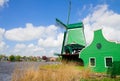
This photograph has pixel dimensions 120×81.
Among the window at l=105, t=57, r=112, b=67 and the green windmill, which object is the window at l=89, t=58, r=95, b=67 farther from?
the green windmill

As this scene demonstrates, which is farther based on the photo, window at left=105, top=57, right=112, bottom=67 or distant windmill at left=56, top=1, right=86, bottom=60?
distant windmill at left=56, top=1, right=86, bottom=60

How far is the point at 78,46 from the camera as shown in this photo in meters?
39.7

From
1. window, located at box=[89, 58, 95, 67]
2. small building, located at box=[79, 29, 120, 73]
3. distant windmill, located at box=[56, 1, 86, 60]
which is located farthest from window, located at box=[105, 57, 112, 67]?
distant windmill, located at box=[56, 1, 86, 60]

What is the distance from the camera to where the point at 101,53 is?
27.9 metres

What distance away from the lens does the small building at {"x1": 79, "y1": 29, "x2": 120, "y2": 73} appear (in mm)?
26031

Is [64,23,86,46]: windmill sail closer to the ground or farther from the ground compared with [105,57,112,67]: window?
farther from the ground

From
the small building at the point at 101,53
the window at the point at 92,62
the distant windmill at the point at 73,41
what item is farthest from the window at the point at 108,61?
the distant windmill at the point at 73,41

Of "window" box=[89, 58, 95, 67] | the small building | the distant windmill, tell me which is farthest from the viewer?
the distant windmill

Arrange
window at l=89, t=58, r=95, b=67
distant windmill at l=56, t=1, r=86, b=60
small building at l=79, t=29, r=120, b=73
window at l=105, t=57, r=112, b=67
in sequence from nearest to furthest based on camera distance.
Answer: small building at l=79, t=29, r=120, b=73, window at l=105, t=57, r=112, b=67, window at l=89, t=58, r=95, b=67, distant windmill at l=56, t=1, r=86, b=60

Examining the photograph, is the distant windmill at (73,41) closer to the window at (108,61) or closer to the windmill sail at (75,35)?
the windmill sail at (75,35)

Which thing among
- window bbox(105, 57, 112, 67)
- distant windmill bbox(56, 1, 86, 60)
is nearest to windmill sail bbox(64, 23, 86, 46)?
distant windmill bbox(56, 1, 86, 60)

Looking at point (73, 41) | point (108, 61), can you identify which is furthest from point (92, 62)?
point (73, 41)

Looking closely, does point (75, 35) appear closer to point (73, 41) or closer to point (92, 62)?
point (73, 41)

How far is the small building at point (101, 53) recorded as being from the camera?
26.0 meters
